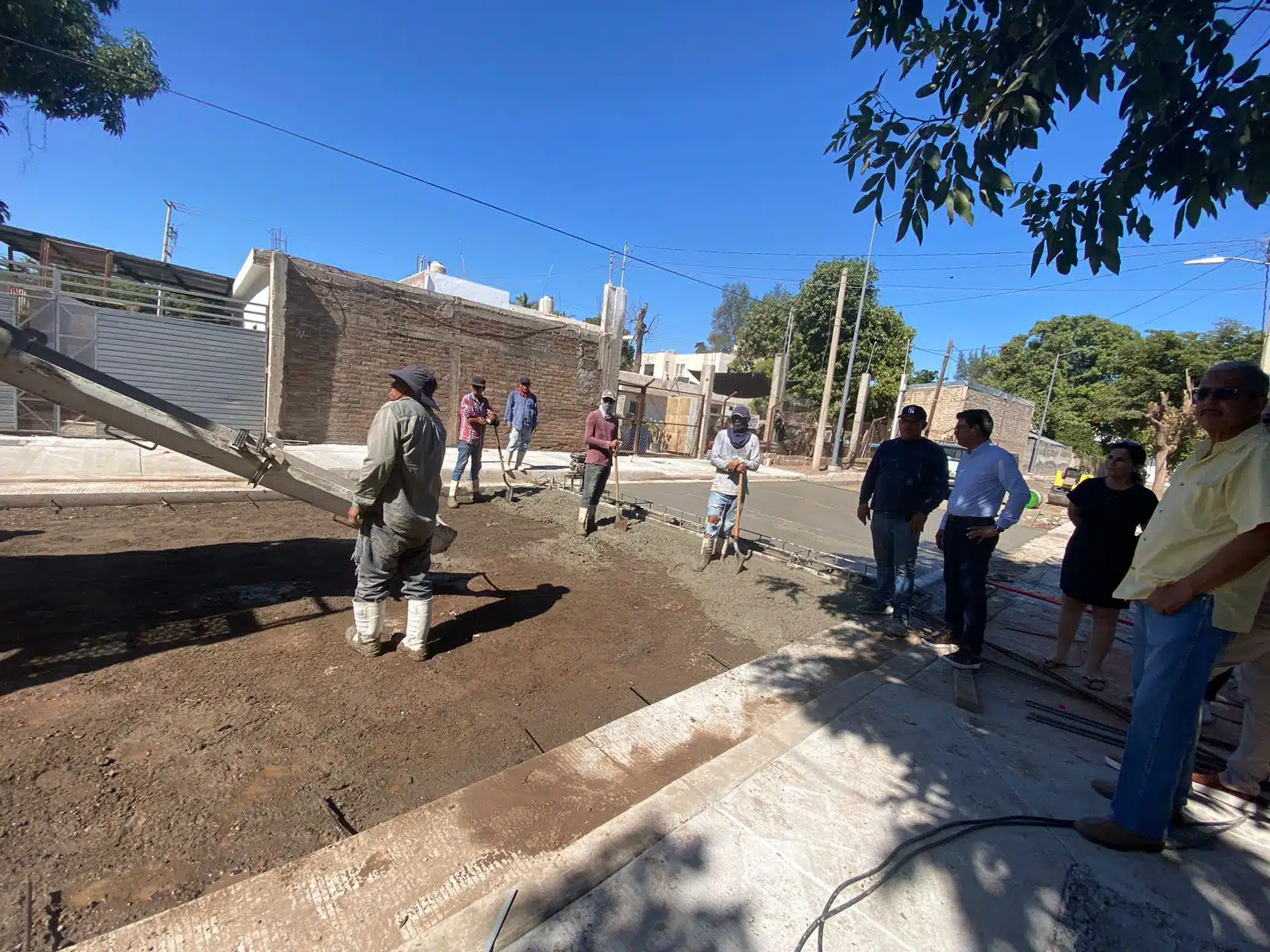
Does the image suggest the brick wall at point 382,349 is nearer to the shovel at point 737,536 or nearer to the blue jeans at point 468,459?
the blue jeans at point 468,459

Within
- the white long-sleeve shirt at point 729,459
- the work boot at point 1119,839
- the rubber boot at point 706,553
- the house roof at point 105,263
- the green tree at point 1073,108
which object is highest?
the house roof at point 105,263

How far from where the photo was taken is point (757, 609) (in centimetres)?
511

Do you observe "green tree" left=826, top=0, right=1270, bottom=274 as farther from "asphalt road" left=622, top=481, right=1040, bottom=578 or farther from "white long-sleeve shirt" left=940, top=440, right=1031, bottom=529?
"asphalt road" left=622, top=481, right=1040, bottom=578

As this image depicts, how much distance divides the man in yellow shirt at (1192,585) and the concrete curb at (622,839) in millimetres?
1253

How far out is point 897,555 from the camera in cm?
474

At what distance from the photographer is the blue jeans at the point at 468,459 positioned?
803 cm

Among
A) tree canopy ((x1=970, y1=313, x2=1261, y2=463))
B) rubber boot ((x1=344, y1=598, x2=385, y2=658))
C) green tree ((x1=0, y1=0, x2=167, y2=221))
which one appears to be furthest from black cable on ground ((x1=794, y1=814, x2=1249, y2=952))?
tree canopy ((x1=970, y1=313, x2=1261, y2=463))

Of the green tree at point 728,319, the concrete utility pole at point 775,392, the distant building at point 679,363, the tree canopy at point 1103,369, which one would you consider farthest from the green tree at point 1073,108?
the green tree at point 728,319

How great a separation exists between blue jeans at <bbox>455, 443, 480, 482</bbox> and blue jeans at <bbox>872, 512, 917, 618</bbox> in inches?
213

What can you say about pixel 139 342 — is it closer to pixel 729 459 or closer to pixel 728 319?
pixel 729 459

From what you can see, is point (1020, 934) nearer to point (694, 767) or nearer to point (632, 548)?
point (694, 767)

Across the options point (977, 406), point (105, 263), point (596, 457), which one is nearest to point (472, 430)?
point (596, 457)

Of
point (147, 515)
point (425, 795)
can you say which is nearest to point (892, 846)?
point (425, 795)

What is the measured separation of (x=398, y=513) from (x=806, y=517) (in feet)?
28.3
